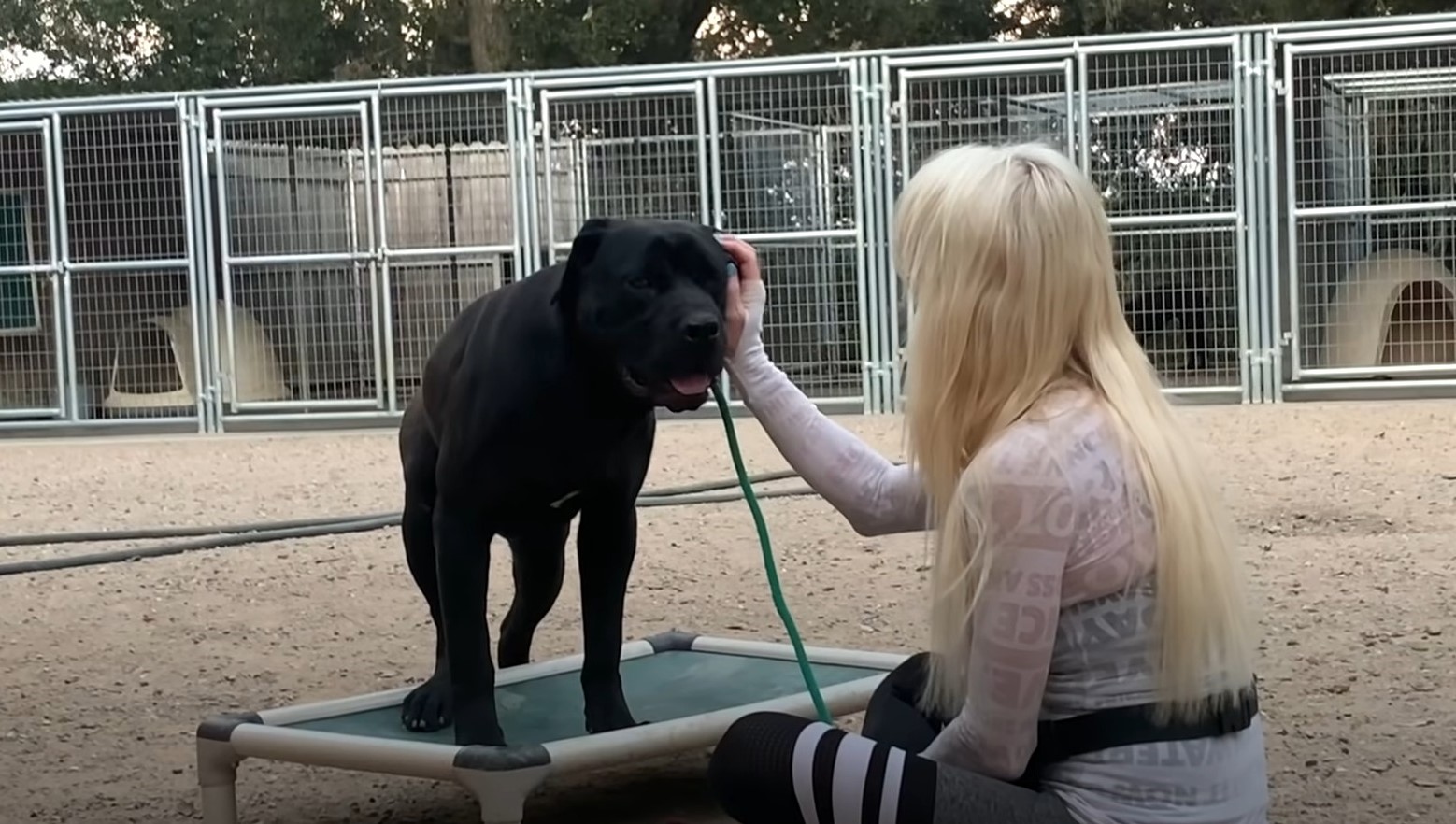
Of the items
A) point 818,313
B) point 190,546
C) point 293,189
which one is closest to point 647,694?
point 190,546

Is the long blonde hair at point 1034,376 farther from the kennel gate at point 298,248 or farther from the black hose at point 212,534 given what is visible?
the kennel gate at point 298,248

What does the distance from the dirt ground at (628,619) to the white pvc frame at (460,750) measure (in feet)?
0.95

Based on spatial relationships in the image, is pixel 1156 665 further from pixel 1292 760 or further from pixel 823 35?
pixel 823 35

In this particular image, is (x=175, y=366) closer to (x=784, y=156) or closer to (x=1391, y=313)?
(x=784, y=156)

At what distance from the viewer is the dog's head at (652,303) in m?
2.80

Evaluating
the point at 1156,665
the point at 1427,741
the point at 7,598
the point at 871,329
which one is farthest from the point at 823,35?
the point at 1156,665

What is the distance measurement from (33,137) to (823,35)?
11.6 meters

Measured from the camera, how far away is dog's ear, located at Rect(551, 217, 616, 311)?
296cm

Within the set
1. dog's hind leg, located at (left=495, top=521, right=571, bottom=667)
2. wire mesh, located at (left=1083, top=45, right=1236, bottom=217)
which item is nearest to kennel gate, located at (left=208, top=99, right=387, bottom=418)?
wire mesh, located at (left=1083, top=45, right=1236, bottom=217)

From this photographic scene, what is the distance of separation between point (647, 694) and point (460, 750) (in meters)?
0.85

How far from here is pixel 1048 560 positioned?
77.4 inches

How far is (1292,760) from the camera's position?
3.48 meters

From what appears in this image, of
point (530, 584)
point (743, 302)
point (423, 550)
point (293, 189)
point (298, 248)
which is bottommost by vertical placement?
point (530, 584)

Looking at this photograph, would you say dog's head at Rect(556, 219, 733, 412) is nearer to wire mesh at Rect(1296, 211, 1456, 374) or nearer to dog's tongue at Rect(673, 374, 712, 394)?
dog's tongue at Rect(673, 374, 712, 394)
